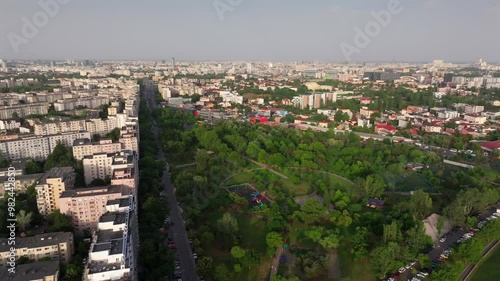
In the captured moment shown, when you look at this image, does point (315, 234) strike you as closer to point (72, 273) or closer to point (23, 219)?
point (72, 273)

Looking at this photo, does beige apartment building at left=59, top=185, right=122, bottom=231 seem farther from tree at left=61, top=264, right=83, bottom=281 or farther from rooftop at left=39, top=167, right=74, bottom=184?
tree at left=61, top=264, right=83, bottom=281

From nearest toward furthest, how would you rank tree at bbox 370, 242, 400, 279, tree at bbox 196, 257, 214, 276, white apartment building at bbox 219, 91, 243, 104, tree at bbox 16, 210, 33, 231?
tree at bbox 196, 257, 214, 276
tree at bbox 370, 242, 400, 279
tree at bbox 16, 210, 33, 231
white apartment building at bbox 219, 91, 243, 104

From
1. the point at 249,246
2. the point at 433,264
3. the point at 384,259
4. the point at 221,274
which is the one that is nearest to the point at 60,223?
the point at 221,274

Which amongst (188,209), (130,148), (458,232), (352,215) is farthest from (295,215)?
(130,148)

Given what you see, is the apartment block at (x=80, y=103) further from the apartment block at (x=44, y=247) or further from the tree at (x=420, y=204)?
the tree at (x=420, y=204)

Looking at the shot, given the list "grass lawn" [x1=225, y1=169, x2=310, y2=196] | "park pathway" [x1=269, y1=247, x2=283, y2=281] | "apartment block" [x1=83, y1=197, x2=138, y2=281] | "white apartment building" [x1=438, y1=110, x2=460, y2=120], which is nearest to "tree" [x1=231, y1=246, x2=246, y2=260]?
"park pathway" [x1=269, y1=247, x2=283, y2=281]
